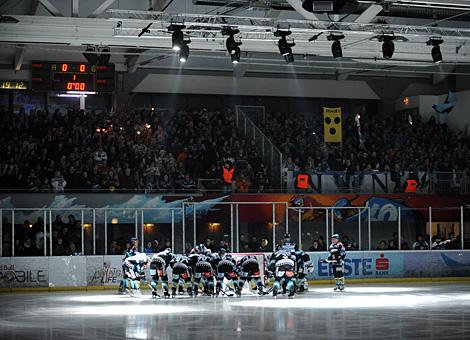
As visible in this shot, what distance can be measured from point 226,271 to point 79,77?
10.2 metres

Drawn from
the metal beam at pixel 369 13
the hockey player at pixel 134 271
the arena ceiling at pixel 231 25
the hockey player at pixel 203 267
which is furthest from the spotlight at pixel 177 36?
the hockey player at pixel 134 271

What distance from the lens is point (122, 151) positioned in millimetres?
34812

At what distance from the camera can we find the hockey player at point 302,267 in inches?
1064

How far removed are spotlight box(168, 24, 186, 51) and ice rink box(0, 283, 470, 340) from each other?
6.56 m

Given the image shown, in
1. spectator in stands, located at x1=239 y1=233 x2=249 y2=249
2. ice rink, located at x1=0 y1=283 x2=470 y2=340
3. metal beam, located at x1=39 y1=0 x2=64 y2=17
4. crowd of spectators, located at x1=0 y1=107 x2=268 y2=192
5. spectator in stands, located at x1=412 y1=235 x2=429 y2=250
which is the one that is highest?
metal beam, located at x1=39 y1=0 x2=64 y2=17

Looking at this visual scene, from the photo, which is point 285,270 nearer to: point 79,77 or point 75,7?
point 75,7

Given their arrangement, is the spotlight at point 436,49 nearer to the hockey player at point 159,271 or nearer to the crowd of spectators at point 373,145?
the crowd of spectators at point 373,145

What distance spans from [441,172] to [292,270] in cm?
1254

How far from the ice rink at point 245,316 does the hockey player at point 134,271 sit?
2.05 feet

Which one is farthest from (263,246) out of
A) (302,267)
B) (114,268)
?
(114,268)

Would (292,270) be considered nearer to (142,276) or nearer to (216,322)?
(142,276)

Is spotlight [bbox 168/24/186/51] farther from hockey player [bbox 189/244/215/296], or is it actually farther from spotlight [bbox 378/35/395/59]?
spotlight [bbox 378/35/395/59]

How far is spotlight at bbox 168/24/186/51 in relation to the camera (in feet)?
82.0

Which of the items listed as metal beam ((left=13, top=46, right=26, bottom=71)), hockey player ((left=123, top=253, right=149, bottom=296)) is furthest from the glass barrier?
metal beam ((left=13, top=46, right=26, bottom=71))
